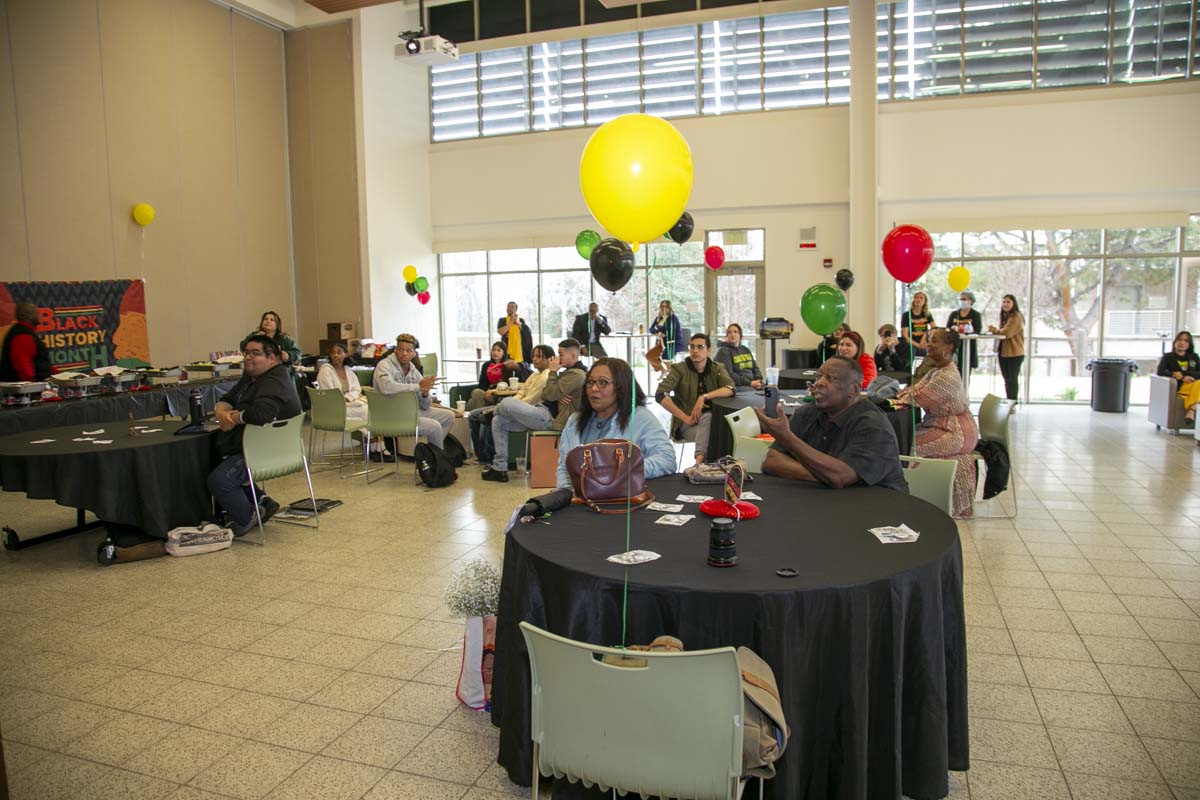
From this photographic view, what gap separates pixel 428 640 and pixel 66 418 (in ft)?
17.5

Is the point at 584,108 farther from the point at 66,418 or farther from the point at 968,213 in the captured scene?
the point at 66,418

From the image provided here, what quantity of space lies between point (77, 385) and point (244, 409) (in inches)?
136

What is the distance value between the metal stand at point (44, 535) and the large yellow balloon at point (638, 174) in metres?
4.61

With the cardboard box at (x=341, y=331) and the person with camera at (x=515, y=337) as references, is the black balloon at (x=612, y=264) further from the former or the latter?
the cardboard box at (x=341, y=331)

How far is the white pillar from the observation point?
11.5 m

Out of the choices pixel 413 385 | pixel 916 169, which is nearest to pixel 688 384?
pixel 413 385

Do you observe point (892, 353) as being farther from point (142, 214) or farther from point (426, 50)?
point (142, 214)

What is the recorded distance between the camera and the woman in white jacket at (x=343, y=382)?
26.3 ft

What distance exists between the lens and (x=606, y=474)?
3.12 metres

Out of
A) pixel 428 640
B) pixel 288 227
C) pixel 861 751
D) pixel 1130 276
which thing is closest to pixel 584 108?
pixel 288 227

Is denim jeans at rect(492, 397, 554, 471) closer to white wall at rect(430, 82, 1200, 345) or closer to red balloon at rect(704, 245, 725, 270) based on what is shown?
red balloon at rect(704, 245, 725, 270)

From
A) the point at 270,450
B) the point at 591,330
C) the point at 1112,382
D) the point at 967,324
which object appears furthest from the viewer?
the point at 591,330

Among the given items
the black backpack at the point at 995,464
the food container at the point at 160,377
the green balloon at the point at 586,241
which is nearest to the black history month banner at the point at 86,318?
the food container at the point at 160,377

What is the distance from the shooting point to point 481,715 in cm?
315
